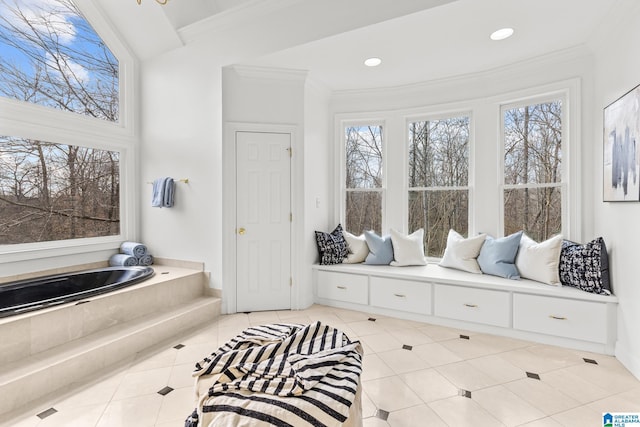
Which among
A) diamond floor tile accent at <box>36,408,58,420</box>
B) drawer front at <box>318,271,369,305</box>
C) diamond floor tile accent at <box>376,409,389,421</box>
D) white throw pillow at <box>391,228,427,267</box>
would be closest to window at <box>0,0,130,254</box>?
diamond floor tile accent at <box>36,408,58,420</box>

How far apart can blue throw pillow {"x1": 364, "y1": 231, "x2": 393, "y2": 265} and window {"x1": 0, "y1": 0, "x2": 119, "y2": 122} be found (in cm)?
322

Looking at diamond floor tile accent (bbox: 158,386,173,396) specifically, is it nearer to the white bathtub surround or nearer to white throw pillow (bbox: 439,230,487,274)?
the white bathtub surround

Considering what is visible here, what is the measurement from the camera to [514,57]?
3031 mm

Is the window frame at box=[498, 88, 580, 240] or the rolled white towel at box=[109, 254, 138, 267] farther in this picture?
the rolled white towel at box=[109, 254, 138, 267]

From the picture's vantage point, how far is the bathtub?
7.77 ft

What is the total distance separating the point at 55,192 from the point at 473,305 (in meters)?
4.17

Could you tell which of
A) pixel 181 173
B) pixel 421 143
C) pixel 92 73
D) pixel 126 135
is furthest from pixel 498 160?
pixel 92 73

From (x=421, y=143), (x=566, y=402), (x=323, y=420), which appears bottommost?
(x=566, y=402)

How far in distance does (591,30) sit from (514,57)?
0.58 meters

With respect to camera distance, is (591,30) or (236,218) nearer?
(591,30)

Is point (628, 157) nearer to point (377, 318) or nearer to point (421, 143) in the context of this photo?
point (421, 143)

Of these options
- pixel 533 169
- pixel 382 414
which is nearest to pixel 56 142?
pixel 382 414

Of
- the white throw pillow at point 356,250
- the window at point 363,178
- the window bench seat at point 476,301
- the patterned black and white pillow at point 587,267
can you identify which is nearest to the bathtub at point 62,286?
the window bench seat at point 476,301

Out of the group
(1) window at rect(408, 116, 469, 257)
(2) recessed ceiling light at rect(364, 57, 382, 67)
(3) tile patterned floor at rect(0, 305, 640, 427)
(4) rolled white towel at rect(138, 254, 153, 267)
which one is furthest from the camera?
(1) window at rect(408, 116, 469, 257)
